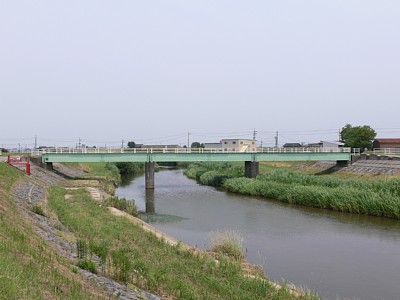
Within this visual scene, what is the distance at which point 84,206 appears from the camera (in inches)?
1034

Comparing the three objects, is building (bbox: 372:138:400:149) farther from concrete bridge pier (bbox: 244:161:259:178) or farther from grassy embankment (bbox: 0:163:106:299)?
grassy embankment (bbox: 0:163:106:299)

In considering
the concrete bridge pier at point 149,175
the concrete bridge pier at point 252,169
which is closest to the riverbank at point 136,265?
the concrete bridge pier at point 149,175

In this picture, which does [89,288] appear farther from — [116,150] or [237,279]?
[116,150]

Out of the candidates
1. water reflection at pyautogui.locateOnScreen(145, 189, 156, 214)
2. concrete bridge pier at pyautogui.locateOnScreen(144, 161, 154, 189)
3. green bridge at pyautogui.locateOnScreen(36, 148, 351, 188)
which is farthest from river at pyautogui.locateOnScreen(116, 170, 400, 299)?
green bridge at pyautogui.locateOnScreen(36, 148, 351, 188)

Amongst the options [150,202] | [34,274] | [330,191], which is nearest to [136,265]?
[34,274]

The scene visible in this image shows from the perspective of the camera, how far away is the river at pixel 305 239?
17719 mm

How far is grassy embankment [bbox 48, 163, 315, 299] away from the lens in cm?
1181

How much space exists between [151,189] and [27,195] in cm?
3038

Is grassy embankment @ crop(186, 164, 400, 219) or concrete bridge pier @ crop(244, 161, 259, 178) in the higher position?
concrete bridge pier @ crop(244, 161, 259, 178)

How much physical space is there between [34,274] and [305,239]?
20780 millimetres

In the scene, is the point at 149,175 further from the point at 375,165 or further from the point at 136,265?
the point at 136,265

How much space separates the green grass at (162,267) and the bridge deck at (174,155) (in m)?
36.5

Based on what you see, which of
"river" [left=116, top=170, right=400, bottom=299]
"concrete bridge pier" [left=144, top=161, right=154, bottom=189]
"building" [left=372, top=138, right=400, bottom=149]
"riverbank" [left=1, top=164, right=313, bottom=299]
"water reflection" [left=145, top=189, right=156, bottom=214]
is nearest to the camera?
"riverbank" [left=1, top=164, right=313, bottom=299]

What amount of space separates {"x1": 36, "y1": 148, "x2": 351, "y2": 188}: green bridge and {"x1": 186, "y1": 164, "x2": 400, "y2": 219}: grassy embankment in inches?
177
